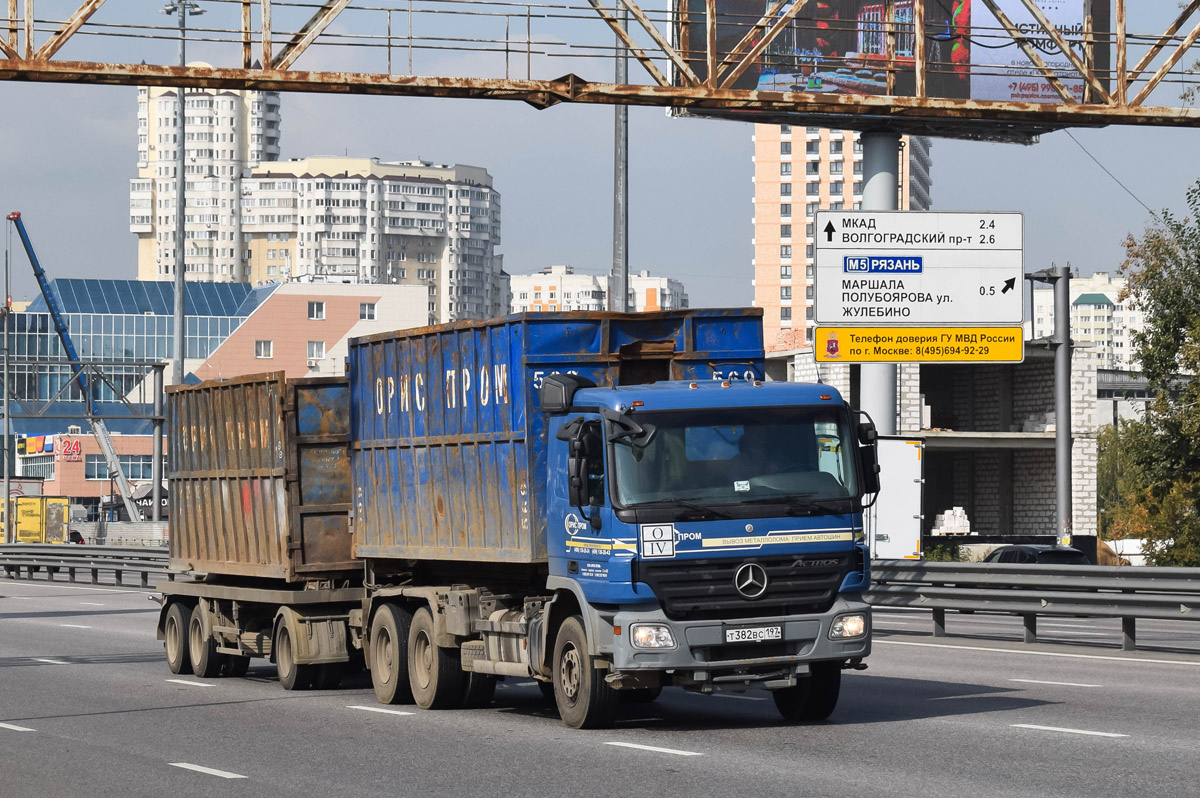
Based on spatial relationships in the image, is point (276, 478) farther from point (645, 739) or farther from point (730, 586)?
point (730, 586)

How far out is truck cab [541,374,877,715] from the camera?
40.7ft

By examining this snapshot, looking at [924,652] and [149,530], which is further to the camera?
[149,530]

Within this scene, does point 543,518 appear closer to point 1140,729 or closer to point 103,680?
point 1140,729

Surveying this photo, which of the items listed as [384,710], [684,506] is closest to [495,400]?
[684,506]

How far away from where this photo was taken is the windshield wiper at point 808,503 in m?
12.6

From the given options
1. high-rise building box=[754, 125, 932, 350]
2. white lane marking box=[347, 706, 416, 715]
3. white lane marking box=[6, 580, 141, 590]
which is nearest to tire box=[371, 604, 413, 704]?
white lane marking box=[347, 706, 416, 715]

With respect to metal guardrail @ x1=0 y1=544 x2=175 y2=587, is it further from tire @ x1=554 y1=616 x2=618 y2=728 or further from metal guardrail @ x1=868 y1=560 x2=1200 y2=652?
tire @ x1=554 y1=616 x2=618 y2=728

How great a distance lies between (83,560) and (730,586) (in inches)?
1398

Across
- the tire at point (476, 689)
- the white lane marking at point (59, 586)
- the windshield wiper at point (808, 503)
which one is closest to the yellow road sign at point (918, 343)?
the tire at point (476, 689)

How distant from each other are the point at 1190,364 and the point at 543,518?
3223cm

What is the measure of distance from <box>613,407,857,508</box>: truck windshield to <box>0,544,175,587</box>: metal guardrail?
1112 inches

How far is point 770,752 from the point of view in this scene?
11.6 m

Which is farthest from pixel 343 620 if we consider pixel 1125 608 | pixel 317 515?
pixel 1125 608

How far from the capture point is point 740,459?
41.9ft
